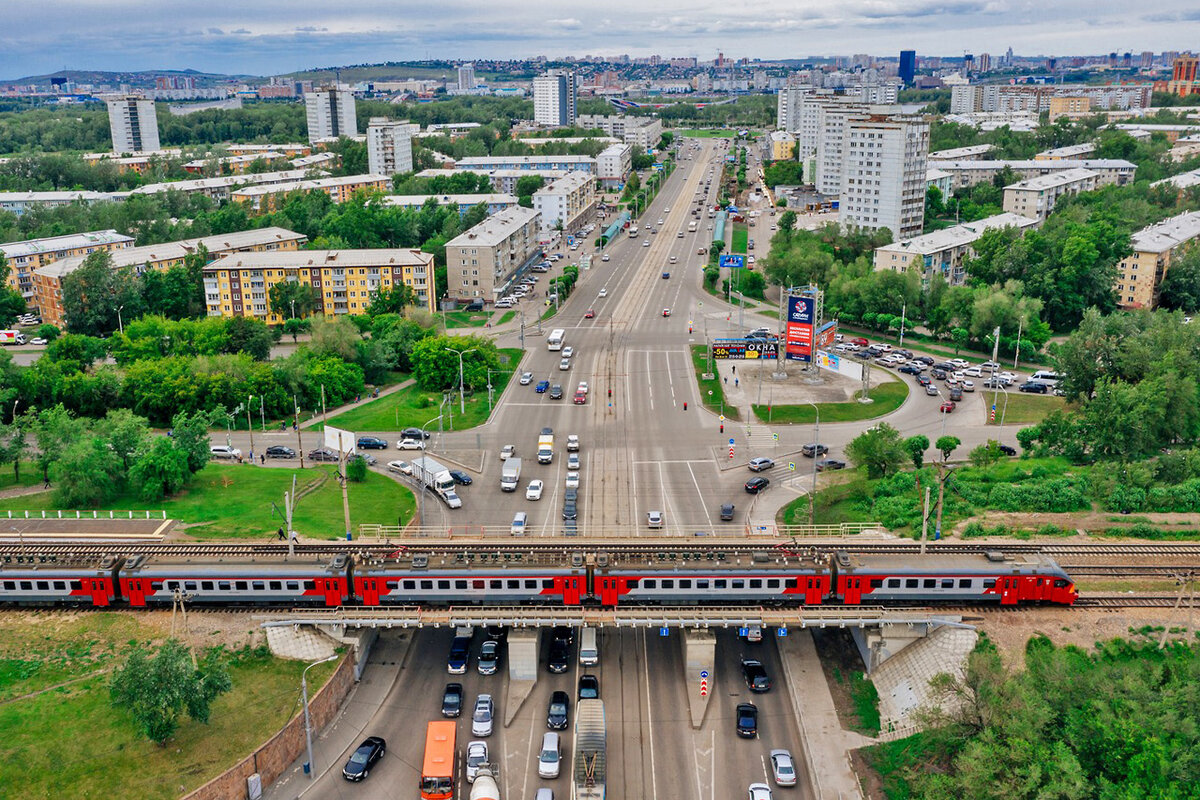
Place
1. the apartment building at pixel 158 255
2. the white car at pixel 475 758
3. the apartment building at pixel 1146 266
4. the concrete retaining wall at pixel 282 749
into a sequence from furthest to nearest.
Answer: the apartment building at pixel 1146 266 < the apartment building at pixel 158 255 < the white car at pixel 475 758 < the concrete retaining wall at pixel 282 749

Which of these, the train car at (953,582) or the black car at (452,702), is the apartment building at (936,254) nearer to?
the train car at (953,582)

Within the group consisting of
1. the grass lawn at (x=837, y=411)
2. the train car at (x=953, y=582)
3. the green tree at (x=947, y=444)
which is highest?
the train car at (x=953, y=582)

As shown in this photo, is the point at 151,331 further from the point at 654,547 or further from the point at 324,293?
the point at 654,547

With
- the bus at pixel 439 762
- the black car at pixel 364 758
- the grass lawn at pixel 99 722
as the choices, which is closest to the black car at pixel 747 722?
the bus at pixel 439 762

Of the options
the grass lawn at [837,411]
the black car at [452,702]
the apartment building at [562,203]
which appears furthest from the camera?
the apartment building at [562,203]

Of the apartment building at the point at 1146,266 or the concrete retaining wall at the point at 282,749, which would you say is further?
the apartment building at the point at 1146,266

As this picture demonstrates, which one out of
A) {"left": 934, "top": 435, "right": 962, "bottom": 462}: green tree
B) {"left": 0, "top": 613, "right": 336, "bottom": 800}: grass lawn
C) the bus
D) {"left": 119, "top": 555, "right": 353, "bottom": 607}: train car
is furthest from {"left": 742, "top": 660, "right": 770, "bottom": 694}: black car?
{"left": 934, "top": 435, "right": 962, "bottom": 462}: green tree
